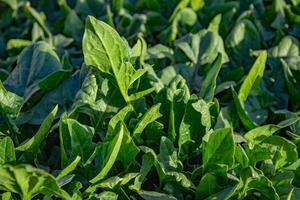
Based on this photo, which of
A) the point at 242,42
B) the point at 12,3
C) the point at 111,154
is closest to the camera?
the point at 111,154

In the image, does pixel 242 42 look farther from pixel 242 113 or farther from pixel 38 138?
pixel 38 138

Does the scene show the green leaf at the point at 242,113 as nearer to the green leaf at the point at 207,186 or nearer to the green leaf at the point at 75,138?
the green leaf at the point at 207,186

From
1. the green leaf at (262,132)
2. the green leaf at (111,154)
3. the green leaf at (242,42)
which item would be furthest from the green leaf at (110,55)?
the green leaf at (242,42)

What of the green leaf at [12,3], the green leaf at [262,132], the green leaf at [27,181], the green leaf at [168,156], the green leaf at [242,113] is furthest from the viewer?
the green leaf at [12,3]

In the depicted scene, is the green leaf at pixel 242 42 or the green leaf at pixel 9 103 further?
the green leaf at pixel 242 42

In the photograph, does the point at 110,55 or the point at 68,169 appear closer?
the point at 68,169

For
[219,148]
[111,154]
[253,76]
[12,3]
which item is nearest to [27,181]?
[111,154]

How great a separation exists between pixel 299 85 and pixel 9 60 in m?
1.09

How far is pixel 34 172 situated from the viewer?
4.83 feet

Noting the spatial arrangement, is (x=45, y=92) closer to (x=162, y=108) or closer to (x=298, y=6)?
(x=162, y=108)

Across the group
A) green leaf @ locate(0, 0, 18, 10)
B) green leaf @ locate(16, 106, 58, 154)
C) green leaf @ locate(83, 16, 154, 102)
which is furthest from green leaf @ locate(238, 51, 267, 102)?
green leaf @ locate(0, 0, 18, 10)

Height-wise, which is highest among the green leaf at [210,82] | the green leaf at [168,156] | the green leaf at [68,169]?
the green leaf at [68,169]

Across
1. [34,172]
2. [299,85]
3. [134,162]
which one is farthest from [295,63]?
[34,172]

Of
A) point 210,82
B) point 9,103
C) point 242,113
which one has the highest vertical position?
point 9,103
